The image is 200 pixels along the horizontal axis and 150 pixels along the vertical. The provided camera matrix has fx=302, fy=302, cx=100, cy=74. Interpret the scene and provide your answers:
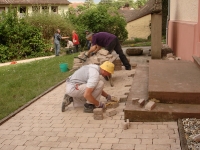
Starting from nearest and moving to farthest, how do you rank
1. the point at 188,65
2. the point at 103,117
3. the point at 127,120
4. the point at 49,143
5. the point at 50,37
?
1. the point at 49,143
2. the point at 127,120
3. the point at 103,117
4. the point at 188,65
5. the point at 50,37

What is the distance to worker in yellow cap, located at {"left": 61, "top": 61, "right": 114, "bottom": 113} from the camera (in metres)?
5.55

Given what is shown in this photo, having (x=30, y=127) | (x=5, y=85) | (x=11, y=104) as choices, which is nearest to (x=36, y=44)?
(x=5, y=85)

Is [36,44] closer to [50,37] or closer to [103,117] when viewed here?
[50,37]

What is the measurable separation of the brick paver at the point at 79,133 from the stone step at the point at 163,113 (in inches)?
4.2

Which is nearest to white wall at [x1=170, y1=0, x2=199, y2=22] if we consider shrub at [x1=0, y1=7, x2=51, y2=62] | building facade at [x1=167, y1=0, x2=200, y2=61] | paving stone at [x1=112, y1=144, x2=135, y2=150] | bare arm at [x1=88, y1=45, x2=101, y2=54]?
building facade at [x1=167, y1=0, x2=200, y2=61]

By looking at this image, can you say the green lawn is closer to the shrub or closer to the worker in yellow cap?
the worker in yellow cap

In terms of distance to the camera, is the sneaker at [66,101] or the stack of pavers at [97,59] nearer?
the sneaker at [66,101]

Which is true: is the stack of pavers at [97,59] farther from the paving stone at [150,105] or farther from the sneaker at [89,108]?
the paving stone at [150,105]

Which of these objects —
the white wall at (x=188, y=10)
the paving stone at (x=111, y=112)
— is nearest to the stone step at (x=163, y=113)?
the paving stone at (x=111, y=112)

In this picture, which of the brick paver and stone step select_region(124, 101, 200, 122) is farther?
stone step select_region(124, 101, 200, 122)

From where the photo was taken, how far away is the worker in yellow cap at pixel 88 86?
219 inches

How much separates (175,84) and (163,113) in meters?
0.90

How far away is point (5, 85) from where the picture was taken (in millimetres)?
9680

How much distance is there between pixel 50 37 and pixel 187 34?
16.2 m
